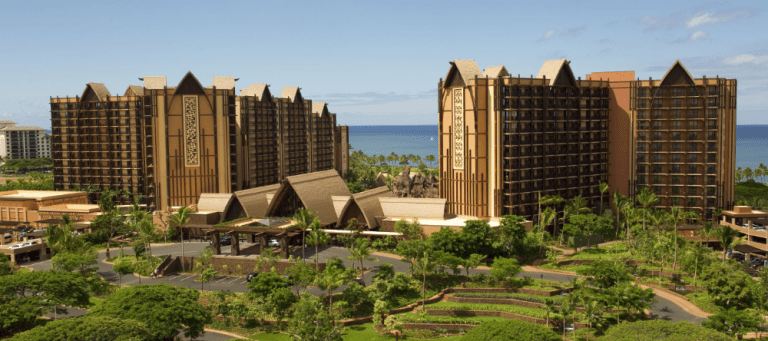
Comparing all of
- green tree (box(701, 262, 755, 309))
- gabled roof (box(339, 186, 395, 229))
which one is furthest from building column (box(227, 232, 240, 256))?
green tree (box(701, 262, 755, 309))

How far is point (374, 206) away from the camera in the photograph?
106875mm

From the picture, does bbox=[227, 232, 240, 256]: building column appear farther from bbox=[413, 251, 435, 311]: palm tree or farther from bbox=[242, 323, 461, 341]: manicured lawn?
bbox=[413, 251, 435, 311]: palm tree

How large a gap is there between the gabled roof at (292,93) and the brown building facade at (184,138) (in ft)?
0.86

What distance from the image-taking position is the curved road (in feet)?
223

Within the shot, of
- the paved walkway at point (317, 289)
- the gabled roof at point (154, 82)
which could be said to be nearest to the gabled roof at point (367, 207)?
the paved walkway at point (317, 289)

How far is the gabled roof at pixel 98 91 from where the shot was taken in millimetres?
139000

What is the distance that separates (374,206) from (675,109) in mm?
55404

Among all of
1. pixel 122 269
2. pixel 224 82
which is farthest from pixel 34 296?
pixel 224 82

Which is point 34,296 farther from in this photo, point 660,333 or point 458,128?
point 458,128

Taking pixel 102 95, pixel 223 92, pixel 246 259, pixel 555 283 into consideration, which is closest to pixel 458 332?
pixel 555 283

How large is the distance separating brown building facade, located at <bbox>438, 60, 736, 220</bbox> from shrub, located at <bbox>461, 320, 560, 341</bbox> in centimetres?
5378

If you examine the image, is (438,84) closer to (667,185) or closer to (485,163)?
(485,163)

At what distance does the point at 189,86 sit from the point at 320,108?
5768 centimetres

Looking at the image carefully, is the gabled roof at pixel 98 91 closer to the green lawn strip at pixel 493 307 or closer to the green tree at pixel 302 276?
the green tree at pixel 302 276
